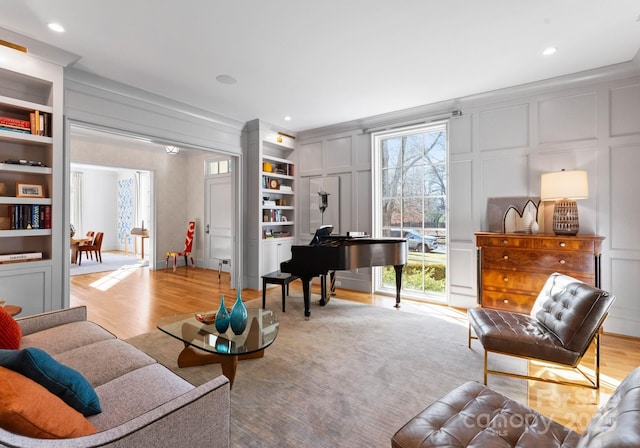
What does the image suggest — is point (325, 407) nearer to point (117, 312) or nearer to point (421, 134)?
point (117, 312)

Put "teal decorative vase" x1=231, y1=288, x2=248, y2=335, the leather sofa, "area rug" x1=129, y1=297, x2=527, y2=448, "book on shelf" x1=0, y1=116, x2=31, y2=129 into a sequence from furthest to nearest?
"book on shelf" x1=0, y1=116, x2=31, y2=129 → "teal decorative vase" x1=231, y1=288, x2=248, y2=335 → "area rug" x1=129, y1=297, x2=527, y2=448 → the leather sofa

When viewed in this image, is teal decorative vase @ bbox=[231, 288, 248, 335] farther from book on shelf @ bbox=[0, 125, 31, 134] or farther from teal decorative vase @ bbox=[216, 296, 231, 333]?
book on shelf @ bbox=[0, 125, 31, 134]

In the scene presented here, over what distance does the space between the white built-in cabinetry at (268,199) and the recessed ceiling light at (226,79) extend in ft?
4.87

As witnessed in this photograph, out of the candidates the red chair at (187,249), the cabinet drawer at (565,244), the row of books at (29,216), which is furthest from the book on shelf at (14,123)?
the cabinet drawer at (565,244)

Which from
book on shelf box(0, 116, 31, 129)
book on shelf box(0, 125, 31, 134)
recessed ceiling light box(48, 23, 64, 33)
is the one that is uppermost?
recessed ceiling light box(48, 23, 64, 33)

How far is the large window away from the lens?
15.2 ft

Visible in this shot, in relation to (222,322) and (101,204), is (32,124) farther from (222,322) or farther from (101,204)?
(101,204)

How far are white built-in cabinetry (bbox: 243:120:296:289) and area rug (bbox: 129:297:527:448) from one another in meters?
1.89

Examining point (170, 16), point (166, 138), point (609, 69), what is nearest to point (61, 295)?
point (166, 138)

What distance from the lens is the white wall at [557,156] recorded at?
3.36 metres

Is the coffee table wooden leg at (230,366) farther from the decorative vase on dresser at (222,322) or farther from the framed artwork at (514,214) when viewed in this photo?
the framed artwork at (514,214)

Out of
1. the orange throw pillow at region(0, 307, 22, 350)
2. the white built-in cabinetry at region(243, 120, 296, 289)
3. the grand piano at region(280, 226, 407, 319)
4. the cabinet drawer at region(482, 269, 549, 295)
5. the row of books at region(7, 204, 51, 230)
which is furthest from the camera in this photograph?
the white built-in cabinetry at region(243, 120, 296, 289)

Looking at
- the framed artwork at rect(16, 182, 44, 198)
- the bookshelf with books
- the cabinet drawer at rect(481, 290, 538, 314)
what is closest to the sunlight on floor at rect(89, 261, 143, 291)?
the bookshelf with books

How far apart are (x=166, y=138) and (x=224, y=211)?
282 centimetres
